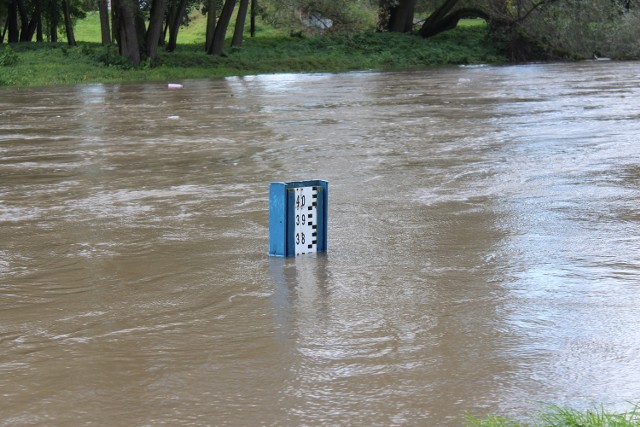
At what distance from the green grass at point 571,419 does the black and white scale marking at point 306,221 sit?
3.26m

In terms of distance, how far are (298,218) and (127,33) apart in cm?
3186

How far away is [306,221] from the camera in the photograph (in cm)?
752

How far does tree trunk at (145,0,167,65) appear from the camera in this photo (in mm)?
37688

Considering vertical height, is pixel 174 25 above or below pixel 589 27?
above

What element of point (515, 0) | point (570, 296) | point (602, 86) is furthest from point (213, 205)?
point (515, 0)

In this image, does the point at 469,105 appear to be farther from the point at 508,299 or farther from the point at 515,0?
the point at 515,0

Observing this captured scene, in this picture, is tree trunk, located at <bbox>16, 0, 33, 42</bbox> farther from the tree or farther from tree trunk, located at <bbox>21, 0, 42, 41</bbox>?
the tree

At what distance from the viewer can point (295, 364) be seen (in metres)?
5.12

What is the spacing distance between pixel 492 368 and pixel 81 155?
32.3 ft

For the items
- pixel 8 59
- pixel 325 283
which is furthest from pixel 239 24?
pixel 325 283

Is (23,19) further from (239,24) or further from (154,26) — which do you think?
(154,26)

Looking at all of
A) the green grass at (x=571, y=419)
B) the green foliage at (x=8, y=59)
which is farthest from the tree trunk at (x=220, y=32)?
the green grass at (x=571, y=419)

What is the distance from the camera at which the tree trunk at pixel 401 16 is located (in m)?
57.4

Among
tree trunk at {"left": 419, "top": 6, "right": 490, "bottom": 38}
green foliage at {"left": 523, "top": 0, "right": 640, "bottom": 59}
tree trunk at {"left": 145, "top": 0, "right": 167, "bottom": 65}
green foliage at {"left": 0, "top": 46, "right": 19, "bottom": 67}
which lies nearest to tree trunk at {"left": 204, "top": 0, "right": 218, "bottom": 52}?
tree trunk at {"left": 145, "top": 0, "right": 167, "bottom": 65}
